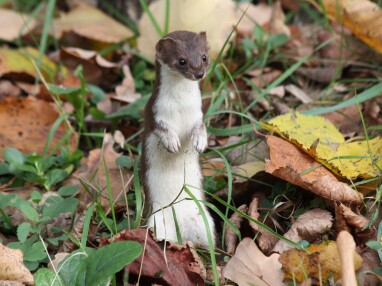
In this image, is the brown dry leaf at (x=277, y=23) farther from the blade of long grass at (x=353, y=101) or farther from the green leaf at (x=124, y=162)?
the green leaf at (x=124, y=162)

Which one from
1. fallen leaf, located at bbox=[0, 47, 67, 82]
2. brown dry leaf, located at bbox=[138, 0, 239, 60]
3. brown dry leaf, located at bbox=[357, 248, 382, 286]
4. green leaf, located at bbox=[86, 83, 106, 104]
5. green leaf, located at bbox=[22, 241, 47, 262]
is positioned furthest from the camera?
fallen leaf, located at bbox=[0, 47, 67, 82]

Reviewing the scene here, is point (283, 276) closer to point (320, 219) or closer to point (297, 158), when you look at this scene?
point (320, 219)

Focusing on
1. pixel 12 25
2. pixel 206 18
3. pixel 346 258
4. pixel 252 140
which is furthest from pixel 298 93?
pixel 12 25

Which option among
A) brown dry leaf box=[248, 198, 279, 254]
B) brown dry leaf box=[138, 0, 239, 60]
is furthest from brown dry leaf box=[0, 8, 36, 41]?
brown dry leaf box=[248, 198, 279, 254]

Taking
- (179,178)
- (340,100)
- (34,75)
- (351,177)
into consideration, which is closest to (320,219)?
(351,177)

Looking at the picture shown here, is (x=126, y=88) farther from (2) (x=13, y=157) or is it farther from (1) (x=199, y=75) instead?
(1) (x=199, y=75)

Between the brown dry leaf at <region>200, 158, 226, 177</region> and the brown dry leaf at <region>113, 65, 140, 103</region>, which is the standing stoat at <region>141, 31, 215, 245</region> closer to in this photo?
the brown dry leaf at <region>200, 158, 226, 177</region>
